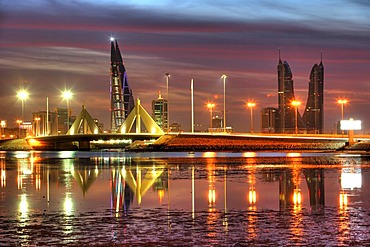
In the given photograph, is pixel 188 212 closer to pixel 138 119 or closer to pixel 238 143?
pixel 238 143

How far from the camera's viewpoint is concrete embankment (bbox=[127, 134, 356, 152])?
426 ft

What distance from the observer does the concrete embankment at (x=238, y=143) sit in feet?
426

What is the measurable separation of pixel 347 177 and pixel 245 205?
18.6m

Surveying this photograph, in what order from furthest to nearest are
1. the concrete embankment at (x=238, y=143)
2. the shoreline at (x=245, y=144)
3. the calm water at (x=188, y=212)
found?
the concrete embankment at (x=238, y=143) → the shoreline at (x=245, y=144) → the calm water at (x=188, y=212)

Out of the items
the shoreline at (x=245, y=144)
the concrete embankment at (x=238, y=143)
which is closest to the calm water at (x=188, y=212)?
the shoreline at (x=245, y=144)

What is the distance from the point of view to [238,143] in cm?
14150

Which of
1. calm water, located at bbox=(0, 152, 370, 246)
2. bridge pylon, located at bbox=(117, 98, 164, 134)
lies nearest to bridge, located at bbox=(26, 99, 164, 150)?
bridge pylon, located at bbox=(117, 98, 164, 134)

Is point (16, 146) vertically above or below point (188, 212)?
above

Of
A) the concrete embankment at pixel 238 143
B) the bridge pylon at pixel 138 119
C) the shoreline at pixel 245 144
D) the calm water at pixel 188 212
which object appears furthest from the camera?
the bridge pylon at pixel 138 119

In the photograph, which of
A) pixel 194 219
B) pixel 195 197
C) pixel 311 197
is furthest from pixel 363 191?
pixel 194 219

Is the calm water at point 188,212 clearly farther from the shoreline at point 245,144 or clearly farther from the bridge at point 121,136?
the bridge at point 121,136

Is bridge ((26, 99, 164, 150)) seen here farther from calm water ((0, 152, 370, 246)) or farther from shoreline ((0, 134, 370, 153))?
calm water ((0, 152, 370, 246))

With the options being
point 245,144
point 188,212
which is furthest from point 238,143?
point 188,212

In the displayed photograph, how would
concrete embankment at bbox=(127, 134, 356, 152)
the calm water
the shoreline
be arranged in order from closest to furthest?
the calm water, the shoreline, concrete embankment at bbox=(127, 134, 356, 152)
